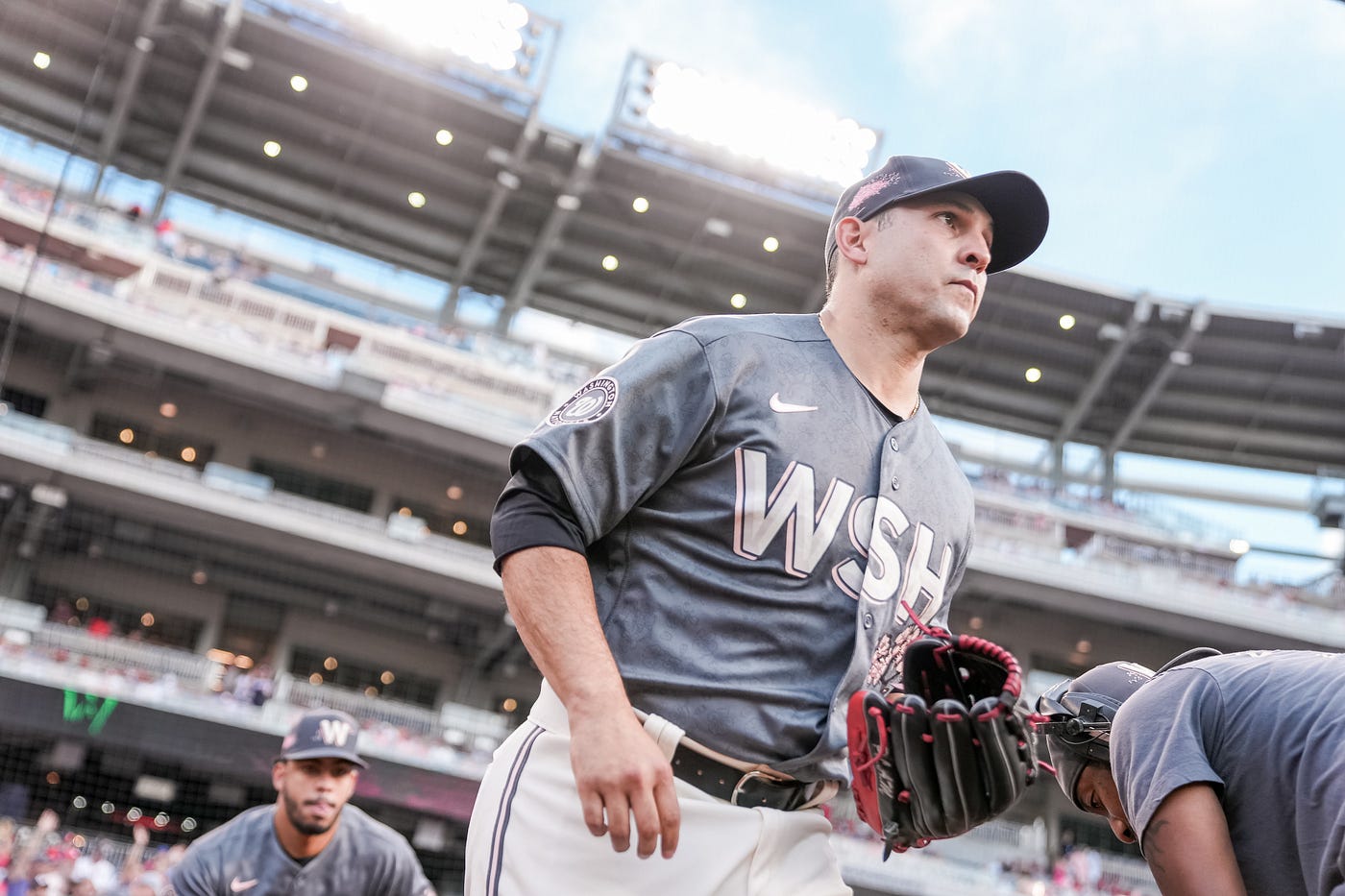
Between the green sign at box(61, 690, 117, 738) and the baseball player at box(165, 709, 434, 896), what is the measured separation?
15.9 metres

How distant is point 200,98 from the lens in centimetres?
2569

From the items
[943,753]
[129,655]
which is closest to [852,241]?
[943,753]

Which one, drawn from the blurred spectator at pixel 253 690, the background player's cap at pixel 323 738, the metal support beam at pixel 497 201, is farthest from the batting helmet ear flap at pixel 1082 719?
the metal support beam at pixel 497 201

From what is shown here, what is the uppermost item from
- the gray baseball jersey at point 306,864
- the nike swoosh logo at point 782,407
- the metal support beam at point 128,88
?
the metal support beam at point 128,88

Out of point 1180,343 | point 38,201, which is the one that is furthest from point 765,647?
point 1180,343

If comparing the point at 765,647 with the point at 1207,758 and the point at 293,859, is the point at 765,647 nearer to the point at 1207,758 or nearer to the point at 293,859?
the point at 1207,758

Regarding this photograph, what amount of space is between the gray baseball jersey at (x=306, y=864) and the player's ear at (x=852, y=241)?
3251 mm

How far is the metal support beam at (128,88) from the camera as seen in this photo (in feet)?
79.6

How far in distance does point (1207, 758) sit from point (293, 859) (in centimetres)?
381

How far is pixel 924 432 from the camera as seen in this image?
7.28ft

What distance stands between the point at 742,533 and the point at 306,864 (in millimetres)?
3488

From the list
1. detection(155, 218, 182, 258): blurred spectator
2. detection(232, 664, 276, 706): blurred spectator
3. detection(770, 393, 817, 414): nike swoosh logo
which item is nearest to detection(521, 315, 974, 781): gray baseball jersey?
detection(770, 393, 817, 414): nike swoosh logo

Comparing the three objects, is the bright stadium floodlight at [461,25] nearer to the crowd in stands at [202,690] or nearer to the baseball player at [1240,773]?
the crowd in stands at [202,690]

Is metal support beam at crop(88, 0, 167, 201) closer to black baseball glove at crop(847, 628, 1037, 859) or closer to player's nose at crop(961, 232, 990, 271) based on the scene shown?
player's nose at crop(961, 232, 990, 271)
